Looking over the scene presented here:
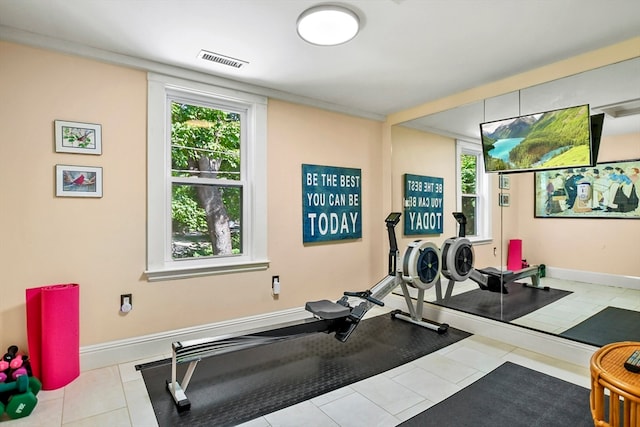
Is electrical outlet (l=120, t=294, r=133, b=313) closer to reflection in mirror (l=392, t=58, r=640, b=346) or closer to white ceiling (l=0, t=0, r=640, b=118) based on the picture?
white ceiling (l=0, t=0, r=640, b=118)

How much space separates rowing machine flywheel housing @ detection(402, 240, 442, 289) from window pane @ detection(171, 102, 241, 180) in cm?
207

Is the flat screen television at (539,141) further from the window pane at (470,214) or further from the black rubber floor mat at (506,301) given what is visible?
the black rubber floor mat at (506,301)

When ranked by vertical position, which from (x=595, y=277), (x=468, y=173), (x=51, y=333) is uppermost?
(x=468, y=173)

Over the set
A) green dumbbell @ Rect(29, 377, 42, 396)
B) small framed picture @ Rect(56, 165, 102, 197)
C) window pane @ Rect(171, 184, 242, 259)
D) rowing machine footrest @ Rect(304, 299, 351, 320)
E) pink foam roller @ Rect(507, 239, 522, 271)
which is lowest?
green dumbbell @ Rect(29, 377, 42, 396)

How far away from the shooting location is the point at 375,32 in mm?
2553

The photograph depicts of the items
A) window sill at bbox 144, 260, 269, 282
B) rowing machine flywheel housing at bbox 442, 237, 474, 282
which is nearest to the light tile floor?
window sill at bbox 144, 260, 269, 282

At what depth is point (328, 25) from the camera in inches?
93.7

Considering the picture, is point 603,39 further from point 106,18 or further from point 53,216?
point 53,216

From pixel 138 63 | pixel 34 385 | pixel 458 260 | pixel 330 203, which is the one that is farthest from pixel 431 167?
pixel 34 385

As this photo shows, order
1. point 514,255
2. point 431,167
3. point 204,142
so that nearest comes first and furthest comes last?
Answer: point 204,142, point 514,255, point 431,167

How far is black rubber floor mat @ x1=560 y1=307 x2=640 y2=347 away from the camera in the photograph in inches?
111

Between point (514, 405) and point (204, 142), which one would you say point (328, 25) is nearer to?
point (204, 142)

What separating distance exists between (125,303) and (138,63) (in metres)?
2.12

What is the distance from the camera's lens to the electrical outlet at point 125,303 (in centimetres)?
292
